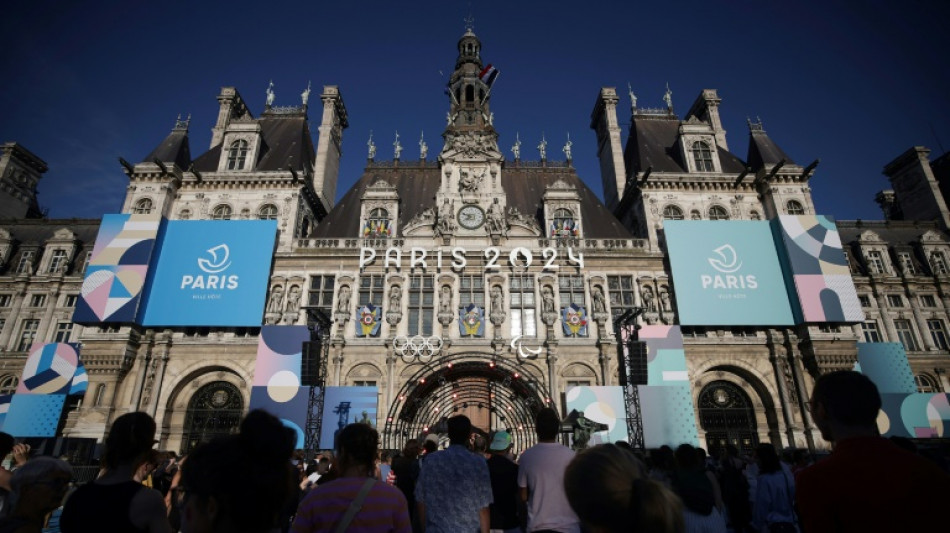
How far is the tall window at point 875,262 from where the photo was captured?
31.5 meters

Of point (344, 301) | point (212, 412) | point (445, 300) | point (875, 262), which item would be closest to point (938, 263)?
point (875, 262)

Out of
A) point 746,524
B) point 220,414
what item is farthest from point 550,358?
point 220,414

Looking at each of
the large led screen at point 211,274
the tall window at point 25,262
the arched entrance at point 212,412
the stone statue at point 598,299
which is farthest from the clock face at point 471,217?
the tall window at point 25,262

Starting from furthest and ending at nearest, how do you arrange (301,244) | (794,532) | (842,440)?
(301,244) → (794,532) → (842,440)

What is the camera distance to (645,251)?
26312mm

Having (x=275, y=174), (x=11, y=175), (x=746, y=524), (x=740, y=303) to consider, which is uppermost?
(x=11, y=175)

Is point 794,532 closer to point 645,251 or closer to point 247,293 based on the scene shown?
point 645,251

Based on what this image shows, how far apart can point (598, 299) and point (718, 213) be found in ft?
34.4

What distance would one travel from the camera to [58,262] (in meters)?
31.8

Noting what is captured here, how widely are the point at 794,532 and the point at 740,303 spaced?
68.0ft

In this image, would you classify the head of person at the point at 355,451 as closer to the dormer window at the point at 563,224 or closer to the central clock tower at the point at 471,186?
the central clock tower at the point at 471,186

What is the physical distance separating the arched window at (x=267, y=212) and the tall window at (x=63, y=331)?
14634mm

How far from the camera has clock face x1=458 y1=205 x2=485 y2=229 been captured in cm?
2636

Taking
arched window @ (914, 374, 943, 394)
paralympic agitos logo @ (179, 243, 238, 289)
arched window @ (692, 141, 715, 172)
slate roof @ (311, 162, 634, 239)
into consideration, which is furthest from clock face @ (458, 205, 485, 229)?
arched window @ (914, 374, 943, 394)
